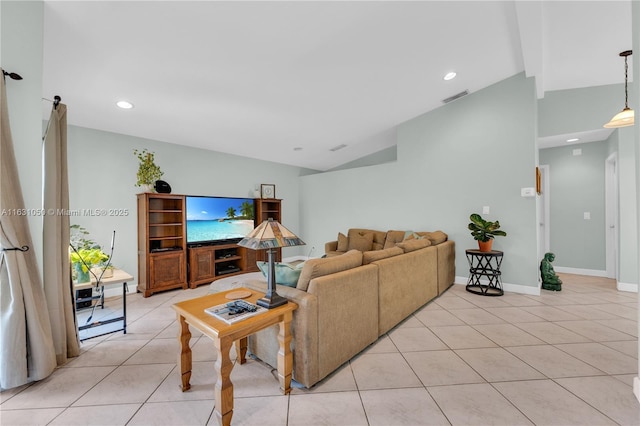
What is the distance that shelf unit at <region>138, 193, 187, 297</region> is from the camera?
12.5 ft

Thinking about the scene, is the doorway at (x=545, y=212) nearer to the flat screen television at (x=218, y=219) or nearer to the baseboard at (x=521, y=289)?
the baseboard at (x=521, y=289)

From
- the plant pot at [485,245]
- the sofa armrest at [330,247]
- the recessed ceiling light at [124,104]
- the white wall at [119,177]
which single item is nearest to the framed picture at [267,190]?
the white wall at [119,177]

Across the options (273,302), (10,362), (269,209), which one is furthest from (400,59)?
(10,362)

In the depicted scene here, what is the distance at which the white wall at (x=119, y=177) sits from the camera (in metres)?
3.63

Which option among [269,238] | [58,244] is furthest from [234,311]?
[58,244]

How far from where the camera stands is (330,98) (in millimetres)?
3684

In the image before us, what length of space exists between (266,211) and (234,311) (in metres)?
4.33

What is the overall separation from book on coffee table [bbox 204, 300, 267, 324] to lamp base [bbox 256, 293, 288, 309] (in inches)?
1.0

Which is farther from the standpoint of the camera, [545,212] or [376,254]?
[545,212]

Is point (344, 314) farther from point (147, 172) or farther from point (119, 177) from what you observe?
point (119, 177)

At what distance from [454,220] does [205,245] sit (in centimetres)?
425

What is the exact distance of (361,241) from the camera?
5.08 metres

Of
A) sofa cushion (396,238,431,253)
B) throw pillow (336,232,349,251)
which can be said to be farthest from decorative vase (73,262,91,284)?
throw pillow (336,232,349,251)

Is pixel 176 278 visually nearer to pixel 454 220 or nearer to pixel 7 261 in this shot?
pixel 7 261
